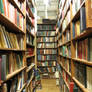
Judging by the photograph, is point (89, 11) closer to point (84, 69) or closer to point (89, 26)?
point (89, 26)

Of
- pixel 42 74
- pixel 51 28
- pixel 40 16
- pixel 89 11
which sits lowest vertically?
pixel 42 74

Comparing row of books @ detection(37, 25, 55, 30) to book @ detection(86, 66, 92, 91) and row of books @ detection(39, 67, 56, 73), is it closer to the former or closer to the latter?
row of books @ detection(39, 67, 56, 73)

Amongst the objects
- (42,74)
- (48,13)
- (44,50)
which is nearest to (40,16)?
(48,13)

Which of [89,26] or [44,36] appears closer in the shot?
[89,26]

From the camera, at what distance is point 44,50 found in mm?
4258

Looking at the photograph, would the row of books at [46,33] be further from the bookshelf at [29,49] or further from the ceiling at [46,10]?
the bookshelf at [29,49]

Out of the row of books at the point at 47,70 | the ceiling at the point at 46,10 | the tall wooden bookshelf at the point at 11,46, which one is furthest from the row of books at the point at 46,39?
the tall wooden bookshelf at the point at 11,46

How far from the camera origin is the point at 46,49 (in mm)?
4301

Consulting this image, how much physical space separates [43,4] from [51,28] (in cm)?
132

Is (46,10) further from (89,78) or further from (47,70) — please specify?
(89,78)

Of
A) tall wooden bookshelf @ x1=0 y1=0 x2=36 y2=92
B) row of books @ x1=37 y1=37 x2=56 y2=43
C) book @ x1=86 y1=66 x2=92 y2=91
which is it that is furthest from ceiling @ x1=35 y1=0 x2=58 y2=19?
book @ x1=86 y1=66 x2=92 y2=91

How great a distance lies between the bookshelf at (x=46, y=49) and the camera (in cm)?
424

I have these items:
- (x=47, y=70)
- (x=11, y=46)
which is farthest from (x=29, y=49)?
(x=47, y=70)

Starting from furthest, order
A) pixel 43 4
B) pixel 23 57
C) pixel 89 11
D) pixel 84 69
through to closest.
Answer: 1. pixel 43 4
2. pixel 23 57
3. pixel 84 69
4. pixel 89 11
